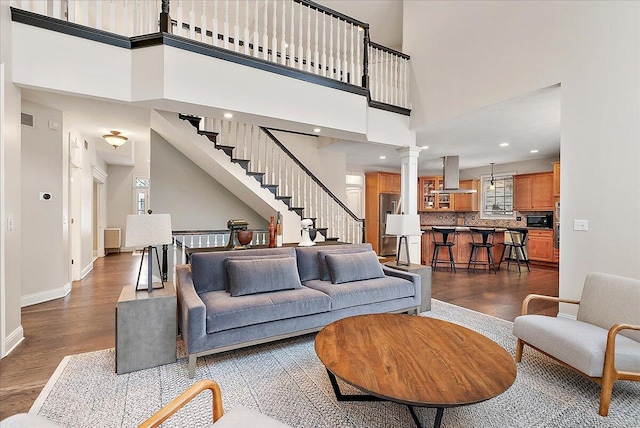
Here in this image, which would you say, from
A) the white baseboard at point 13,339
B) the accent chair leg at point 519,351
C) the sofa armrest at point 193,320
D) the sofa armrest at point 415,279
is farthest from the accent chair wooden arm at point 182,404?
the sofa armrest at point 415,279

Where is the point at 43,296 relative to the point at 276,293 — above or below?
below

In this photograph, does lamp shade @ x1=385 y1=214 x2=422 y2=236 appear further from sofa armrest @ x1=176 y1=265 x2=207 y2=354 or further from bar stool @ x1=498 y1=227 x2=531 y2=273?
bar stool @ x1=498 y1=227 x2=531 y2=273

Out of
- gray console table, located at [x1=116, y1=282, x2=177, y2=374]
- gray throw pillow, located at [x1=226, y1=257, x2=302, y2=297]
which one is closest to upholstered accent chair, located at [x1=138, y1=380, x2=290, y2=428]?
gray console table, located at [x1=116, y1=282, x2=177, y2=374]

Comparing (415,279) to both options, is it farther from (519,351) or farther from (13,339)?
(13,339)

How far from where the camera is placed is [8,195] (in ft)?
9.16

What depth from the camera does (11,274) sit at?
288cm

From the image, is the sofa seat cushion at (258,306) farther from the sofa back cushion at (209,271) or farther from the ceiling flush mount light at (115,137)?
the ceiling flush mount light at (115,137)

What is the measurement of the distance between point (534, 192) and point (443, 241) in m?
2.93

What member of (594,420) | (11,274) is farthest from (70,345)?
(594,420)

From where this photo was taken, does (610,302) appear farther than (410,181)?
No

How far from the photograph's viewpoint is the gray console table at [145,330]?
2.43m

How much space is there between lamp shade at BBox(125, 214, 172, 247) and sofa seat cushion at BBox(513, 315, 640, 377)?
302 centimetres

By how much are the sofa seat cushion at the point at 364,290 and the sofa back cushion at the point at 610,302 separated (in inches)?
60.0

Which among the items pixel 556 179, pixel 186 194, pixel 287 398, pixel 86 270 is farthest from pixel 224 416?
pixel 556 179
